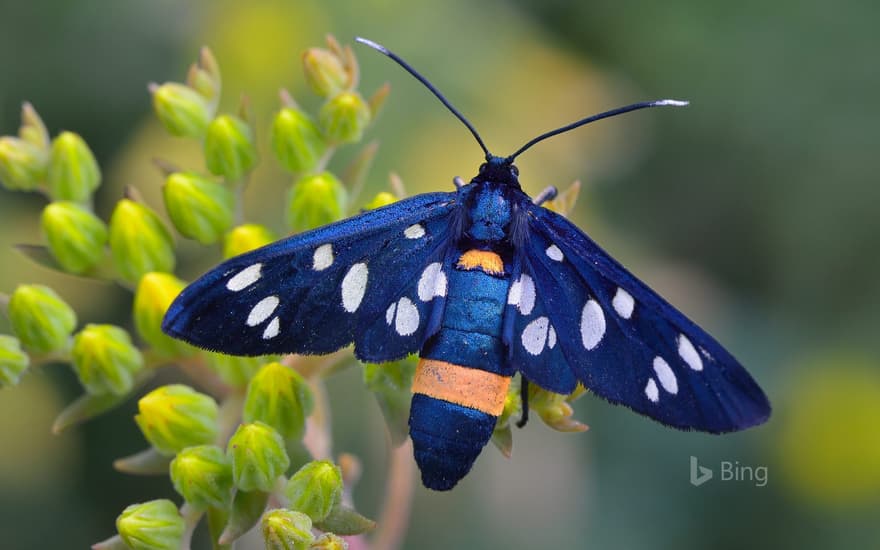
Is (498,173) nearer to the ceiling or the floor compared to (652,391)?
nearer to the ceiling

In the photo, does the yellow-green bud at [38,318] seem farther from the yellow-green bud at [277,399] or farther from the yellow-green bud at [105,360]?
the yellow-green bud at [277,399]

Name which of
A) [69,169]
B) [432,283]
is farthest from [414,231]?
[69,169]

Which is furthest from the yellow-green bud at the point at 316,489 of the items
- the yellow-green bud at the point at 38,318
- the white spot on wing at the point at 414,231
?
the yellow-green bud at the point at 38,318

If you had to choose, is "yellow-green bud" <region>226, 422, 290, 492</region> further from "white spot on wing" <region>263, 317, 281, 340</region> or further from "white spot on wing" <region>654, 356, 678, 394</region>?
"white spot on wing" <region>654, 356, 678, 394</region>

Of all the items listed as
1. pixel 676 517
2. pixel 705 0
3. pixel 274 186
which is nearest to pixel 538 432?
pixel 676 517

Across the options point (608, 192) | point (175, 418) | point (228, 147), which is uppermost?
point (608, 192)

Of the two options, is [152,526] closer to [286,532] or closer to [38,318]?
[286,532]

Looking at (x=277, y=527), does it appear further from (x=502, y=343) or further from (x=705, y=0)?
(x=705, y=0)

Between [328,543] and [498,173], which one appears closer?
[328,543]
